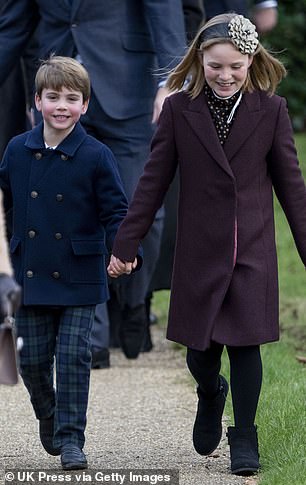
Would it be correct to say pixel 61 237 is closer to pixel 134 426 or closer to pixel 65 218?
pixel 65 218

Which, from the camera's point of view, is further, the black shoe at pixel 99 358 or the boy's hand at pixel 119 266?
the black shoe at pixel 99 358

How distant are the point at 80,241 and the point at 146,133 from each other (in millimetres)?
2170

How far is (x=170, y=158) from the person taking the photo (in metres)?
5.14

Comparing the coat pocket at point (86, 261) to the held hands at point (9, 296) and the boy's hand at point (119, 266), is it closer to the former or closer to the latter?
the boy's hand at point (119, 266)

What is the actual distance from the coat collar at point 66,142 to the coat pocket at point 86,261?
0.33 m

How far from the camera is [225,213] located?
16.5 feet

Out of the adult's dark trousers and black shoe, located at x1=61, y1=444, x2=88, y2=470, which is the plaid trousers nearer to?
black shoe, located at x1=61, y1=444, x2=88, y2=470

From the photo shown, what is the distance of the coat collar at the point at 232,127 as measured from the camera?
199 inches

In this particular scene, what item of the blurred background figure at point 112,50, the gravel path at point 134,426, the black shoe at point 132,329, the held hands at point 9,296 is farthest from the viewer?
the black shoe at point 132,329

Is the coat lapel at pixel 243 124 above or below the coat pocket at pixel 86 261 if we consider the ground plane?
above

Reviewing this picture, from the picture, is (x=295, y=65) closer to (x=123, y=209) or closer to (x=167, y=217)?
(x=167, y=217)

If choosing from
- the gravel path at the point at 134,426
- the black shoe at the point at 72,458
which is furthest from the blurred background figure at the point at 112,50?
the black shoe at the point at 72,458

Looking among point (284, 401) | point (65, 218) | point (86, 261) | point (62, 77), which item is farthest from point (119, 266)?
point (284, 401)

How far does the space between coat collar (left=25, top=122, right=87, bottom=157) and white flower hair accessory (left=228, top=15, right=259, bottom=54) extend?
2.15ft
